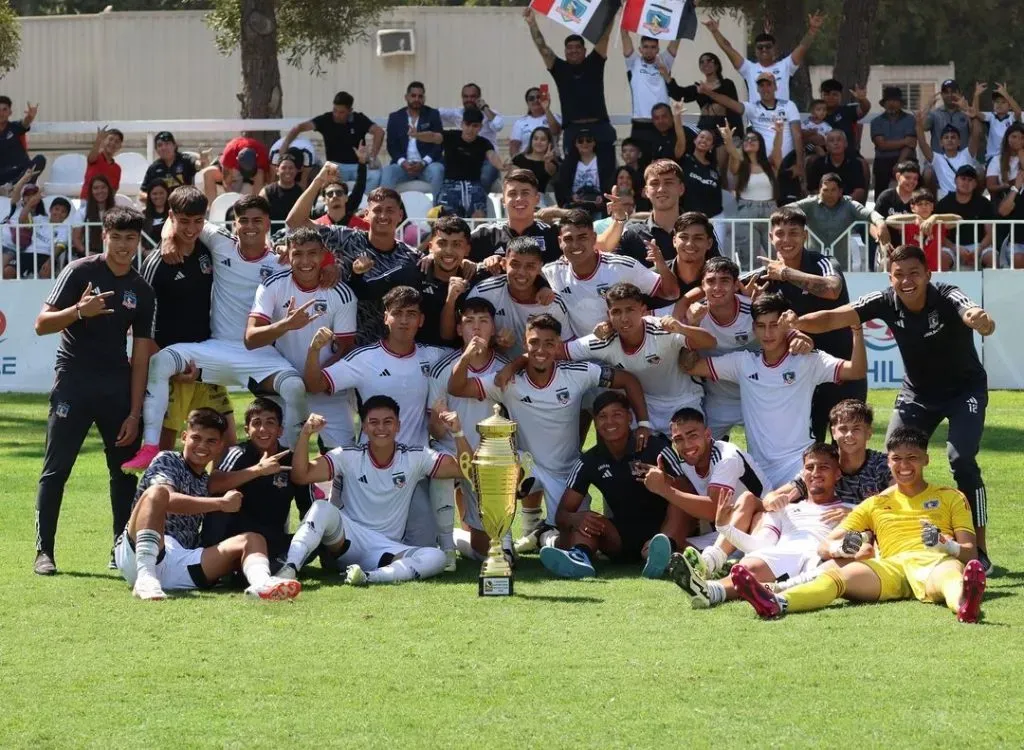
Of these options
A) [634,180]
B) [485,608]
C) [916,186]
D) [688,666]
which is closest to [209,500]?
[485,608]

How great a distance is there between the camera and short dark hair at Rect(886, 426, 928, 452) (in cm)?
867

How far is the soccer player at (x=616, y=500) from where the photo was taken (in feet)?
32.1

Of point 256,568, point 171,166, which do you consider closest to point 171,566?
point 256,568

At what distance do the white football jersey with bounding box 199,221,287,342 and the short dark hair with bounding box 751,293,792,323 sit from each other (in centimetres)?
297

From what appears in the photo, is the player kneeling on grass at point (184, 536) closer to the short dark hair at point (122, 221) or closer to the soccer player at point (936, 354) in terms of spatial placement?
the short dark hair at point (122, 221)

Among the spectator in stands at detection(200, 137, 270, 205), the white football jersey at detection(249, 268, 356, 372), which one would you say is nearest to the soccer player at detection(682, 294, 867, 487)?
the white football jersey at detection(249, 268, 356, 372)

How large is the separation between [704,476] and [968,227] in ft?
29.2

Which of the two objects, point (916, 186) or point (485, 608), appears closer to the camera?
point (485, 608)

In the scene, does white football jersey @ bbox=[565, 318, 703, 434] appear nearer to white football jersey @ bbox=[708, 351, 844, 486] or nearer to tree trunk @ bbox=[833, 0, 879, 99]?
white football jersey @ bbox=[708, 351, 844, 486]

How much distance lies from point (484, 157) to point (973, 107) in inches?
237

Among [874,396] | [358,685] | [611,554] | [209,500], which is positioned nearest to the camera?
[358,685]

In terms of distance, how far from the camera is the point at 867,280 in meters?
17.3

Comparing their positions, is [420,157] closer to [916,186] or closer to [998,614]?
[916,186]

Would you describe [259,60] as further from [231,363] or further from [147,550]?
→ [147,550]
